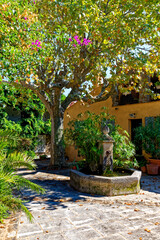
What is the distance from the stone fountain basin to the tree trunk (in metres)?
4.29

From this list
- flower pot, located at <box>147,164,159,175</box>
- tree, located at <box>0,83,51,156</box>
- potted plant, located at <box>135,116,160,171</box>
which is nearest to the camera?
flower pot, located at <box>147,164,159,175</box>

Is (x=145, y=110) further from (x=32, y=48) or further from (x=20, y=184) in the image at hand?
(x=20, y=184)

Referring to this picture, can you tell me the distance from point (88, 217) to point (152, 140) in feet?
20.8

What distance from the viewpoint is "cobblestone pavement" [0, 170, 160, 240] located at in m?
3.39

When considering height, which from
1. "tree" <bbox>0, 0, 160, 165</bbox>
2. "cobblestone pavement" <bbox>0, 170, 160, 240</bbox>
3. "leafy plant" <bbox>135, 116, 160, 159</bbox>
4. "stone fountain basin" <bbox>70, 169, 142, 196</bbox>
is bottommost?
"cobblestone pavement" <bbox>0, 170, 160, 240</bbox>

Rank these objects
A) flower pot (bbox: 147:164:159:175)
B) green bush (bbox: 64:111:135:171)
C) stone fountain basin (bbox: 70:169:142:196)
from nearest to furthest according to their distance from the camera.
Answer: stone fountain basin (bbox: 70:169:142:196), green bush (bbox: 64:111:135:171), flower pot (bbox: 147:164:159:175)

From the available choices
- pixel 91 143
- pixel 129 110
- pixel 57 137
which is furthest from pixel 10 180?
pixel 129 110

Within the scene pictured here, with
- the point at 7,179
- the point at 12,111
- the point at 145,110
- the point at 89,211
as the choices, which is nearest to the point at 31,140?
the point at 12,111

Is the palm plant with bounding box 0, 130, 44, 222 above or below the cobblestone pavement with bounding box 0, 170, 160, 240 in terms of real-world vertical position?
above

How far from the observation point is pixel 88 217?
414 centimetres

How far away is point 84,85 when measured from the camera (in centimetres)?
1038

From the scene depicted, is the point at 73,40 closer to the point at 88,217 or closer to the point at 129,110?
the point at 129,110

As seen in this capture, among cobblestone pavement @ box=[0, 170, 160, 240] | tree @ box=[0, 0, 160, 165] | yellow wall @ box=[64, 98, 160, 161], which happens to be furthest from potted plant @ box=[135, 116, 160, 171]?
cobblestone pavement @ box=[0, 170, 160, 240]

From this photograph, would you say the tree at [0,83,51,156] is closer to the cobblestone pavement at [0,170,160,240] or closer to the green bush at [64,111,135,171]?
the green bush at [64,111,135,171]
